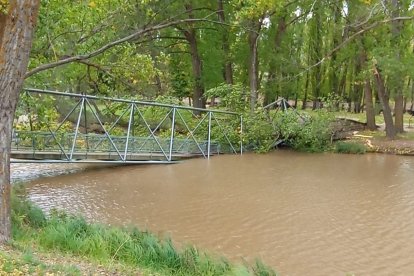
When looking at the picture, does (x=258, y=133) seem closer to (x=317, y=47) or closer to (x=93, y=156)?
(x=93, y=156)

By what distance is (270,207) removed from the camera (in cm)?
915

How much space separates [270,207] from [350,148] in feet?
30.7

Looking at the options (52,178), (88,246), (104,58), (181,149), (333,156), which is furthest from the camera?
(333,156)

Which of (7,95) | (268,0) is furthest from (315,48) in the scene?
(7,95)

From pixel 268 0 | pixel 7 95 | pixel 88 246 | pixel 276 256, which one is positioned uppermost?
pixel 268 0

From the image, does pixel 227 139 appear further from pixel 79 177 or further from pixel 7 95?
pixel 7 95

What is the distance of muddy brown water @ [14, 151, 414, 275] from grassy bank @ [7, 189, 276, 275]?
1219 millimetres

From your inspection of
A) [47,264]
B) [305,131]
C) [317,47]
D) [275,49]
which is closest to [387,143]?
[305,131]

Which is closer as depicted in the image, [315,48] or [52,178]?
[52,178]

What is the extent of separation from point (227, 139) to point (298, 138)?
9.43 feet

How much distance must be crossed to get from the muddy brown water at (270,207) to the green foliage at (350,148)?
2.85 meters

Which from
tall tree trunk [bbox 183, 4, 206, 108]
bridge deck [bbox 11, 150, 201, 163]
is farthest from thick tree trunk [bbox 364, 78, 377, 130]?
bridge deck [bbox 11, 150, 201, 163]

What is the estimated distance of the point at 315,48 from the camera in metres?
30.8

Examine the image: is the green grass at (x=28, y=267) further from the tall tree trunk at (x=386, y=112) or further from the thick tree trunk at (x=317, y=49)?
the thick tree trunk at (x=317, y=49)
